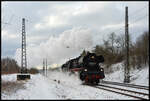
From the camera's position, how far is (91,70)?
28422mm

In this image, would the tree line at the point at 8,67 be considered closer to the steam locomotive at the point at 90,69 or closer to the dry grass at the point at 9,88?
the steam locomotive at the point at 90,69

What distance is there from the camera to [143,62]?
44781 millimetres

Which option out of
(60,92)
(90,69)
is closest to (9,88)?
(60,92)

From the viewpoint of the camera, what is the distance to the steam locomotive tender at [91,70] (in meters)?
27.9

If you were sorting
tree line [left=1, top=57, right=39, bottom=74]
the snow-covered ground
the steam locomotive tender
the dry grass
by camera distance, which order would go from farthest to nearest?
tree line [left=1, top=57, right=39, bottom=74] → the steam locomotive tender → the dry grass → the snow-covered ground

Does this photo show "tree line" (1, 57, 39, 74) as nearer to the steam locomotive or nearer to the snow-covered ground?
the snow-covered ground

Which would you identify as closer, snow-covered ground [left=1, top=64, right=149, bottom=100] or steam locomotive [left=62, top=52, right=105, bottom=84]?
snow-covered ground [left=1, top=64, right=149, bottom=100]

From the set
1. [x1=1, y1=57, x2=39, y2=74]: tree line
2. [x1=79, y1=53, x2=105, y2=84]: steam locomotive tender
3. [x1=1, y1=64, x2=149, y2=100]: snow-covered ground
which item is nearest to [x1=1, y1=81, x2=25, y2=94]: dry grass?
[x1=1, y1=64, x2=149, y2=100]: snow-covered ground

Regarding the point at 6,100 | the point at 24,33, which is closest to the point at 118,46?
the point at 24,33

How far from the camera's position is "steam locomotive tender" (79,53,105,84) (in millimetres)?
27930

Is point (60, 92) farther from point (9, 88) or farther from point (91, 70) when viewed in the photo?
point (91, 70)

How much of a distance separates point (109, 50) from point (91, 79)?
42.3 metres

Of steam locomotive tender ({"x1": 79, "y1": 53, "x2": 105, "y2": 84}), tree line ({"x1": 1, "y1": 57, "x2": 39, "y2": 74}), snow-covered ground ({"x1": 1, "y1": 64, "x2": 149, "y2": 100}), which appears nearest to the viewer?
snow-covered ground ({"x1": 1, "y1": 64, "x2": 149, "y2": 100})

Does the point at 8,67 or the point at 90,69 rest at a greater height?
the point at 90,69
